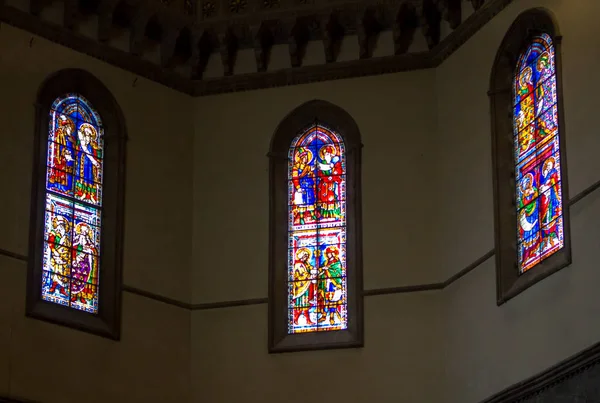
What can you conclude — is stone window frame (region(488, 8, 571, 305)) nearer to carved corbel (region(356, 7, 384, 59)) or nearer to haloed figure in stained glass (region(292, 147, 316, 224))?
carved corbel (region(356, 7, 384, 59))

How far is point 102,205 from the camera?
22531 mm

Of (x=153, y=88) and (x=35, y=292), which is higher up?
(x=153, y=88)

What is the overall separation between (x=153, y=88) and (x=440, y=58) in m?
4.10

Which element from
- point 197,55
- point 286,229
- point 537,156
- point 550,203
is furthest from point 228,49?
point 550,203

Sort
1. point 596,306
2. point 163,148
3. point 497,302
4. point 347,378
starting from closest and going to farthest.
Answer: point 596,306 < point 497,302 < point 347,378 < point 163,148

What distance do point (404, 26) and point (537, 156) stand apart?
12.2 ft

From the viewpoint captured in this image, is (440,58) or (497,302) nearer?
(497,302)

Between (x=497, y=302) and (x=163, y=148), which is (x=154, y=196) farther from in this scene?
(x=497, y=302)

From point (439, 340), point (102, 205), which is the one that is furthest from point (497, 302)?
point (102, 205)

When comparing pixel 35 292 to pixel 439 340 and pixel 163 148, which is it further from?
pixel 439 340

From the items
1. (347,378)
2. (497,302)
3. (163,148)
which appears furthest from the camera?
(163,148)

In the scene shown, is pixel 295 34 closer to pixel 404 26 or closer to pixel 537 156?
pixel 404 26

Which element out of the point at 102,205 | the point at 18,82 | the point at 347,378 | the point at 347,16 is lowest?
the point at 347,378

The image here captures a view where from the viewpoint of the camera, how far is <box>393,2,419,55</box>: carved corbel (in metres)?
23.3
